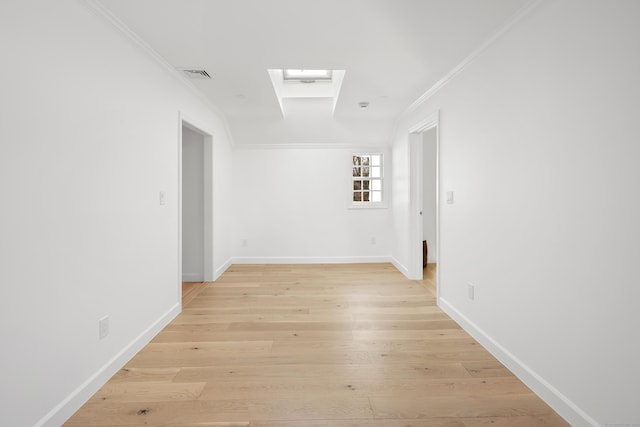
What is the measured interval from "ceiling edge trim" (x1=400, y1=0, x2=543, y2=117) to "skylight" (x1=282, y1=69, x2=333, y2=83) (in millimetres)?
1256

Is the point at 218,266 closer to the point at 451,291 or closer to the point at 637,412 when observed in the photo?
the point at 451,291

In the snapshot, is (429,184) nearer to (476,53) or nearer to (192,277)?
(476,53)

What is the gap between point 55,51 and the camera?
68.7 inches

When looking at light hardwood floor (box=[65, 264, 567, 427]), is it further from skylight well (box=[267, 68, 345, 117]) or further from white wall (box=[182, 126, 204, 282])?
skylight well (box=[267, 68, 345, 117])

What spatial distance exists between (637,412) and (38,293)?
9.06 ft

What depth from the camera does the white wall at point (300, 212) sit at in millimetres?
5883

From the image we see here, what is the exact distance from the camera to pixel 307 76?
4.56 meters

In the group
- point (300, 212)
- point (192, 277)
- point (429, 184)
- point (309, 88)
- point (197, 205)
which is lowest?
point (192, 277)

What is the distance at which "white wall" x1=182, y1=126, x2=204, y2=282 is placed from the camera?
470 centimetres

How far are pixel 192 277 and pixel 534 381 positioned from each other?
4.19 metres

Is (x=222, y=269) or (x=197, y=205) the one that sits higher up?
(x=197, y=205)

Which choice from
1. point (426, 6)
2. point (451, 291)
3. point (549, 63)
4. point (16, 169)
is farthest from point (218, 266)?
point (549, 63)

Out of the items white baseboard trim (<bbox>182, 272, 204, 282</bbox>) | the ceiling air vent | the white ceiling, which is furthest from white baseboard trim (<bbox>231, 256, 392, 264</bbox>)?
the ceiling air vent

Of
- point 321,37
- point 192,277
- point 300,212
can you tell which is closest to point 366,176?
point 300,212
